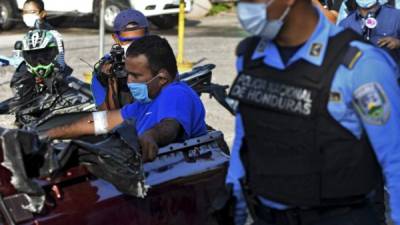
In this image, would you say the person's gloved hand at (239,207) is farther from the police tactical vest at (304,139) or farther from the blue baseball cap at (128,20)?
the blue baseball cap at (128,20)

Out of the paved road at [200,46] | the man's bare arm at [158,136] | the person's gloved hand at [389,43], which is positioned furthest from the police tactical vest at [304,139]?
the paved road at [200,46]

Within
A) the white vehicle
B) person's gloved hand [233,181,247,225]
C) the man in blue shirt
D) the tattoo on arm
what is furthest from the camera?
the white vehicle

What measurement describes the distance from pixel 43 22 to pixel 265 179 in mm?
4962

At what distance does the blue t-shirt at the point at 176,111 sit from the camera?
357cm

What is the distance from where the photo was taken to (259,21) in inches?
90.7

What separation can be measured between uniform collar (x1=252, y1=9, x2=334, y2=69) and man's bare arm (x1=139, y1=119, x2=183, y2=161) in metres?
0.77

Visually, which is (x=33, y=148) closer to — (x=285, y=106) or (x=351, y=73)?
(x=285, y=106)

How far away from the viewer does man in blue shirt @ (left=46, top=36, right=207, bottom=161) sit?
11.7 ft

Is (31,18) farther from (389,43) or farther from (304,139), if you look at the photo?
(304,139)

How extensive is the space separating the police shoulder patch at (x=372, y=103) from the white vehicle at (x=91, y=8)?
1282cm

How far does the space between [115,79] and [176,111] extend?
1.18 metres

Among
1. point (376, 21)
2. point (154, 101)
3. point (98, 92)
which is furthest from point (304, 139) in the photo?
point (376, 21)

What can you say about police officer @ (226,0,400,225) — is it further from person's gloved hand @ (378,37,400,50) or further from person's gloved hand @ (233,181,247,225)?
person's gloved hand @ (378,37,400,50)

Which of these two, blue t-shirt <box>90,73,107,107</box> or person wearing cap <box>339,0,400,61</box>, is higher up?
person wearing cap <box>339,0,400,61</box>
